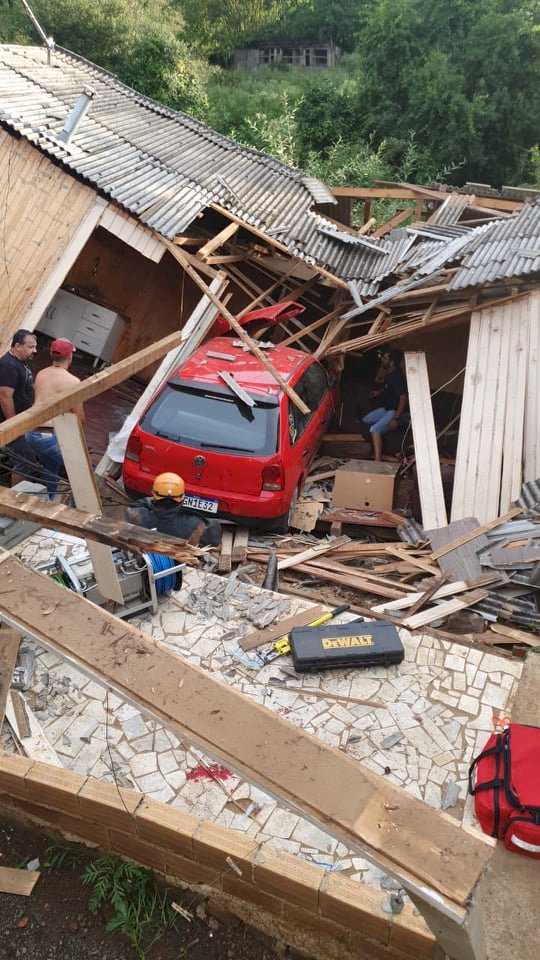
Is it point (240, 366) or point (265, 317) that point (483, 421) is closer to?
point (240, 366)

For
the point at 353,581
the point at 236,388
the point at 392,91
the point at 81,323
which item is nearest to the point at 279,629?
the point at 353,581

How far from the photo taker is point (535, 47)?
24109mm

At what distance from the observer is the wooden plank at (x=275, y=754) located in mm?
2150

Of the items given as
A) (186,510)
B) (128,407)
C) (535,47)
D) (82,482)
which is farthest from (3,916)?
(535,47)

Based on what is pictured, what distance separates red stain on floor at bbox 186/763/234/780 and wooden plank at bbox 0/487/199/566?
72.0 inches

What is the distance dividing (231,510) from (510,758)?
4028mm

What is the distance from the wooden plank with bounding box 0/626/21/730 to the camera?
4.62 meters

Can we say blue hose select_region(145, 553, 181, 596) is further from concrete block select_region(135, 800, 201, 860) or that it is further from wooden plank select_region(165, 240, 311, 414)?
wooden plank select_region(165, 240, 311, 414)

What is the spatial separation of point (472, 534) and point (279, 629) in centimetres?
282

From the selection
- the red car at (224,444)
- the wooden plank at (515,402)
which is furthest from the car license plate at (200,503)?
the wooden plank at (515,402)

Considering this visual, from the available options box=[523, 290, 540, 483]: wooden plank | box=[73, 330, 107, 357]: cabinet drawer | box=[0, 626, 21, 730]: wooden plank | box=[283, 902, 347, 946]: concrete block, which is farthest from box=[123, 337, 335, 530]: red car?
box=[73, 330, 107, 357]: cabinet drawer

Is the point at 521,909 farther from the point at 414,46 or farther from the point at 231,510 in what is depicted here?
the point at 414,46

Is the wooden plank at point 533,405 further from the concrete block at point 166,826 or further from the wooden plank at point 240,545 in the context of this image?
the concrete block at point 166,826

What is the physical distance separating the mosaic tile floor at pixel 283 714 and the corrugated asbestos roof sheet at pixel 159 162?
22.8ft
